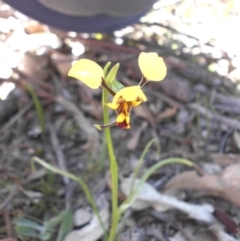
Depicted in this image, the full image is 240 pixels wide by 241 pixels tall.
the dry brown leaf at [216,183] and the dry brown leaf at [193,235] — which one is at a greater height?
the dry brown leaf at [216,183]

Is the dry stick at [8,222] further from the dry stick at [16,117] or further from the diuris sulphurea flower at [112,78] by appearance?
the diuris sulphurea flower at [112,78]

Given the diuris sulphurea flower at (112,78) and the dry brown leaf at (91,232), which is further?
the dry brown leaf at (91,232)

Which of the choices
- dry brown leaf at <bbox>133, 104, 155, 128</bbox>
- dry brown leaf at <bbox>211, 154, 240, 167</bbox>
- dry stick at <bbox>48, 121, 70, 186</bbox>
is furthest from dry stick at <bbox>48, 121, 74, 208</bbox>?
dry brown leaf at <bbox>211, 154, 240, 167</bbox>

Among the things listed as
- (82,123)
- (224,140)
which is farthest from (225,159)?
(82,123)

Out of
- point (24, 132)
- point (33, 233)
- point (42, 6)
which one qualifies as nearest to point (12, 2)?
point (42, 6)

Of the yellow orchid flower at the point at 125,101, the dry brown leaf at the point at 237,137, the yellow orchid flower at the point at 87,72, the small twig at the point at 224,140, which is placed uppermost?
the yellow orchid flower at the point at 87,72

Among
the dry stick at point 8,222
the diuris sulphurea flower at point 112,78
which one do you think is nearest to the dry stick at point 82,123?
the dry stick at point 8,222

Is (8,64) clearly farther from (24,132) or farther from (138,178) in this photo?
(138,178)
